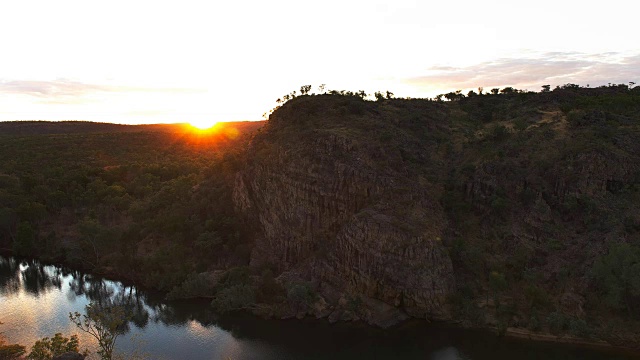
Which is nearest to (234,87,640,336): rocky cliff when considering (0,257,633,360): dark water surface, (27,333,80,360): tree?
(0,257,633,360): dark water surface

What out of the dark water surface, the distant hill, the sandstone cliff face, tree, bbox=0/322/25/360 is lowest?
the dark water surface

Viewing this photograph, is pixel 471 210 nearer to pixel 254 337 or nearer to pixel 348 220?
pixel 348 220

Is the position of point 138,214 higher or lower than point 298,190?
lower

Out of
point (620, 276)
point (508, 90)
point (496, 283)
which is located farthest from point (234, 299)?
point (508, 90)

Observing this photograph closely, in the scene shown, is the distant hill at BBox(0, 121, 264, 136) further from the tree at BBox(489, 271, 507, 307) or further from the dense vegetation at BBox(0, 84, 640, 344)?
the tree at BBox(489, 271, 507, 307)

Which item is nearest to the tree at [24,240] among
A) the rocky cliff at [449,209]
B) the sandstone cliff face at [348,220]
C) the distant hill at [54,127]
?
the rocky cliff at [449,209]

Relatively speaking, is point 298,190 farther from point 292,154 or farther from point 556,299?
point 556,299

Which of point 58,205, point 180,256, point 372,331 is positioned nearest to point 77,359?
point 180,256

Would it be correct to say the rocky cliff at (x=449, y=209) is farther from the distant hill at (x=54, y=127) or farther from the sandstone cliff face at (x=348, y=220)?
the distant hill at (x=54, y=127)
